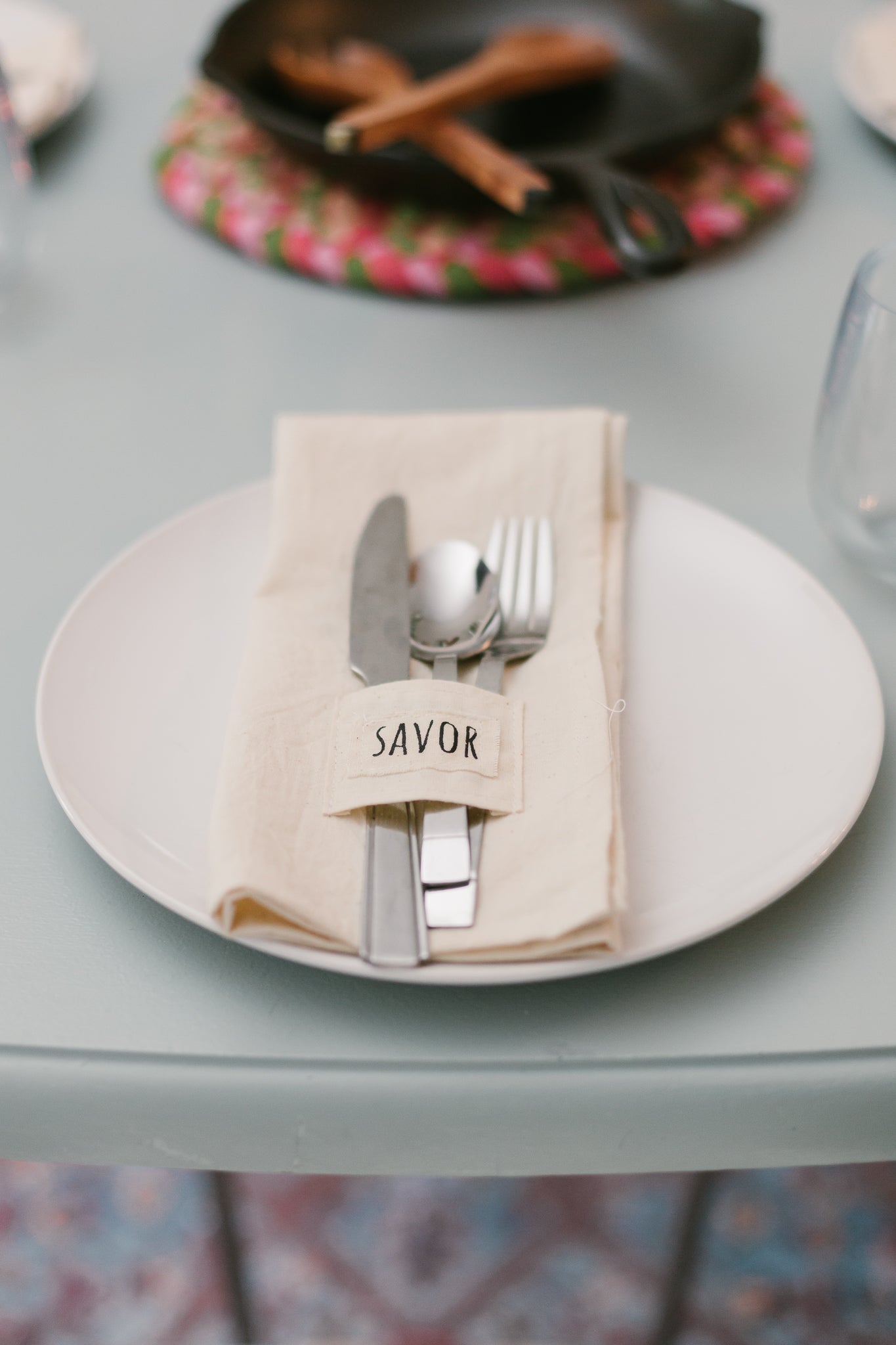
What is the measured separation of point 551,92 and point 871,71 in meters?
0.21

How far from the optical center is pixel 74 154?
74 centimetres

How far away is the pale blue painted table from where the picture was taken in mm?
287

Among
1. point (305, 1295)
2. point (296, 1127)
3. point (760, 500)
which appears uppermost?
point (760, 500)

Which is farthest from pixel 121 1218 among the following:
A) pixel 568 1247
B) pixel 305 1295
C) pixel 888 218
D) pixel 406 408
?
pixel 888 218

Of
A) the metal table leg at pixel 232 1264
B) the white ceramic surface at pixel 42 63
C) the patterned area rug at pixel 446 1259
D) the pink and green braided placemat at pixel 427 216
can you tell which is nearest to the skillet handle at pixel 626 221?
the pink and green braided placemat at pixel 427 216

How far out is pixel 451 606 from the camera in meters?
0.38

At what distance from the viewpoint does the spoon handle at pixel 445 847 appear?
29cm

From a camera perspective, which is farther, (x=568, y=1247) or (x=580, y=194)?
(x=568, y=1247)

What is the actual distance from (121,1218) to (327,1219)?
15 centimetres

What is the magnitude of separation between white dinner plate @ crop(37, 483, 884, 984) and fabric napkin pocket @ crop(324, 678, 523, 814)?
0.12 ft

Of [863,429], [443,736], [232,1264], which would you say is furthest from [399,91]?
[232,1264]

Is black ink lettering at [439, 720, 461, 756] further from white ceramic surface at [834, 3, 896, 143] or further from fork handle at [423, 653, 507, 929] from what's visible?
white ceramic surface at [834, 3, 896, 143]

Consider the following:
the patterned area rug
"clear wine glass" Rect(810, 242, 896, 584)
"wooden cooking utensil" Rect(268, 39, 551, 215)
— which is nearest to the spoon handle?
"clear wine glass" Rect(810, 242, 896, 584)

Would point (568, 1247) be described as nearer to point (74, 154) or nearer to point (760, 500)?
point (760, 500)
